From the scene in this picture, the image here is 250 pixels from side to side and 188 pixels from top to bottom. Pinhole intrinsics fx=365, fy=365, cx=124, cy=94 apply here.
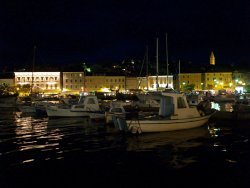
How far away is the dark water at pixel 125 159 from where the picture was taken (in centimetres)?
1401

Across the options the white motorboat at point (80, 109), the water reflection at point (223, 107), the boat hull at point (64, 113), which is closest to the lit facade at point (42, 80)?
the water reflection at point (223, 107)

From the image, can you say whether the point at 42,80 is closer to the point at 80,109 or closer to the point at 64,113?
the point at 64,113

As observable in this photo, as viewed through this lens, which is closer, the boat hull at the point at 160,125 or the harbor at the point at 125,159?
the harbor at the point at 125,159

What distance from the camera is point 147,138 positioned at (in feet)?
78.4

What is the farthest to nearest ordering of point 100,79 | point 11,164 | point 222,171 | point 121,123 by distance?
point 100,79 → point 121,123 → point 11,164 → point 222,171

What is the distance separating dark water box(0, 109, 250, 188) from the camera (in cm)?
1401

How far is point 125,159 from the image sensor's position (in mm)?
17672

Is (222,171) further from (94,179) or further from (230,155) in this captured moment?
(94,179)

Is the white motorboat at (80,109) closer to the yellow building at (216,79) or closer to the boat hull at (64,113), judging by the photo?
the boat hull at (64,113)

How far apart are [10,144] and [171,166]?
427 inches

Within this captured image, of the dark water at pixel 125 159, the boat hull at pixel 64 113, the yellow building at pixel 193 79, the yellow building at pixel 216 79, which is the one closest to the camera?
the dark water at pixel 125 159

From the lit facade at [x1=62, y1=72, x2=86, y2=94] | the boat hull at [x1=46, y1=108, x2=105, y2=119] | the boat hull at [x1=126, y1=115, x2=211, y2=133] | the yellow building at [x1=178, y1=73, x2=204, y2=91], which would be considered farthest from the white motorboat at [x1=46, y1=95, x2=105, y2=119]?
the yellow building at [x1=178, y1=73, x2=204, y2=91]

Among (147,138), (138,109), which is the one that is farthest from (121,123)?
(138,109)

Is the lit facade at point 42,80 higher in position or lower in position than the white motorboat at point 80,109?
higher
